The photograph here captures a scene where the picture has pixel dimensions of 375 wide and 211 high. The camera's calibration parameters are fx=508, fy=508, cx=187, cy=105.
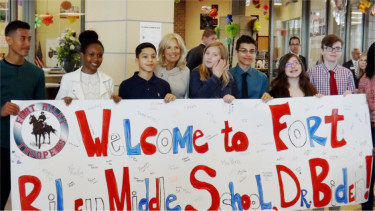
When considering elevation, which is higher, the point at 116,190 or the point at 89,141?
the point at 89,141

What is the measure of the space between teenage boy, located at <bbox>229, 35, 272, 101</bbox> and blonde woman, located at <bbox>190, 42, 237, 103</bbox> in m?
0.16

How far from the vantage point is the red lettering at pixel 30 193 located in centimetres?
306

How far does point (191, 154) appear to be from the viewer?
3.33 m

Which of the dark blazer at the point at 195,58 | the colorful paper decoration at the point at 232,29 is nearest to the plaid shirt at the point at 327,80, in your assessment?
the dark blazer at the point at 195,58

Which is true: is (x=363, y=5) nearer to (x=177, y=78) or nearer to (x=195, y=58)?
(x=195, y=58)

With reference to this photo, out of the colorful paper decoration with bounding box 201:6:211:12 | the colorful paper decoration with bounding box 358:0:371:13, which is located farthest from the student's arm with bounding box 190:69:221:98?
the colorful paper decoration with bounding box 201:6:211:12

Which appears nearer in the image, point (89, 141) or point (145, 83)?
point (89, 141)

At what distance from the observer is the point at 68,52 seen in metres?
6.30

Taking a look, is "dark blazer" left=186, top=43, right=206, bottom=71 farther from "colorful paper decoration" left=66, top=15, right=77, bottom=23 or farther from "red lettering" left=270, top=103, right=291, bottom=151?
"red lettering" left=270, top=103, right=291, bottom=151

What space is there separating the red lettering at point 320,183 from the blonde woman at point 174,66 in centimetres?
107

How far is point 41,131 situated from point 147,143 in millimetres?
659

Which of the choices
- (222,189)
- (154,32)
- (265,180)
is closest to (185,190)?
(222,189)

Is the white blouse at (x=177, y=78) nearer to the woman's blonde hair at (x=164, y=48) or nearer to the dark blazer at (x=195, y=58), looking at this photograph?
the woman's blonde hair at (x=164, y=48)


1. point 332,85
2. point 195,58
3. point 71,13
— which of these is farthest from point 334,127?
point 71,13
